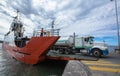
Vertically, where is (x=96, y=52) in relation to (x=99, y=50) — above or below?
below

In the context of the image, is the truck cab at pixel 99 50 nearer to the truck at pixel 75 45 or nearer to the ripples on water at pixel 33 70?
the truck at pixel 75 45

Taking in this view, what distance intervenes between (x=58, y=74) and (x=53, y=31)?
14.7 feet

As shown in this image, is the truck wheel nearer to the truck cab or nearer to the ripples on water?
the truck cab

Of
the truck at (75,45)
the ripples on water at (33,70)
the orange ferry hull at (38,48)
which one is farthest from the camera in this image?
the truck at (75,45)

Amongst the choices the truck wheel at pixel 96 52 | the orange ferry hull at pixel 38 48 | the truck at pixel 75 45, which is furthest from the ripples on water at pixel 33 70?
the truck wheel at pixel 96 52

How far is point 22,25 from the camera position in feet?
85.6

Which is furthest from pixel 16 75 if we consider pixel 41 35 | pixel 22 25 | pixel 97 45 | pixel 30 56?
pixel 22 25

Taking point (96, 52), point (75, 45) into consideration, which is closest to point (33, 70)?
point (96, 52)

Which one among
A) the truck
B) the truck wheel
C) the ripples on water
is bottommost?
the ripples on water

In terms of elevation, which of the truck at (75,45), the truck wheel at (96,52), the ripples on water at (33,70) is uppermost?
the truck at (75,45)

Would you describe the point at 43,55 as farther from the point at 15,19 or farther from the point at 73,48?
the point at 15,19

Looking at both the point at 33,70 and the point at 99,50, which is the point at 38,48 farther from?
the point at 99,50

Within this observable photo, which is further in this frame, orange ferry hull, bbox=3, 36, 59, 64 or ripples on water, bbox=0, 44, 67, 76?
orange ferry hull, bbox=3, 36, 59, 64

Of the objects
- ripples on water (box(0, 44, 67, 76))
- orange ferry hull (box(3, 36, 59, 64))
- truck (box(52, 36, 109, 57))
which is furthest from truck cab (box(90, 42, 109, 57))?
orange ferry hull (box(3, 36, 59, 64))
